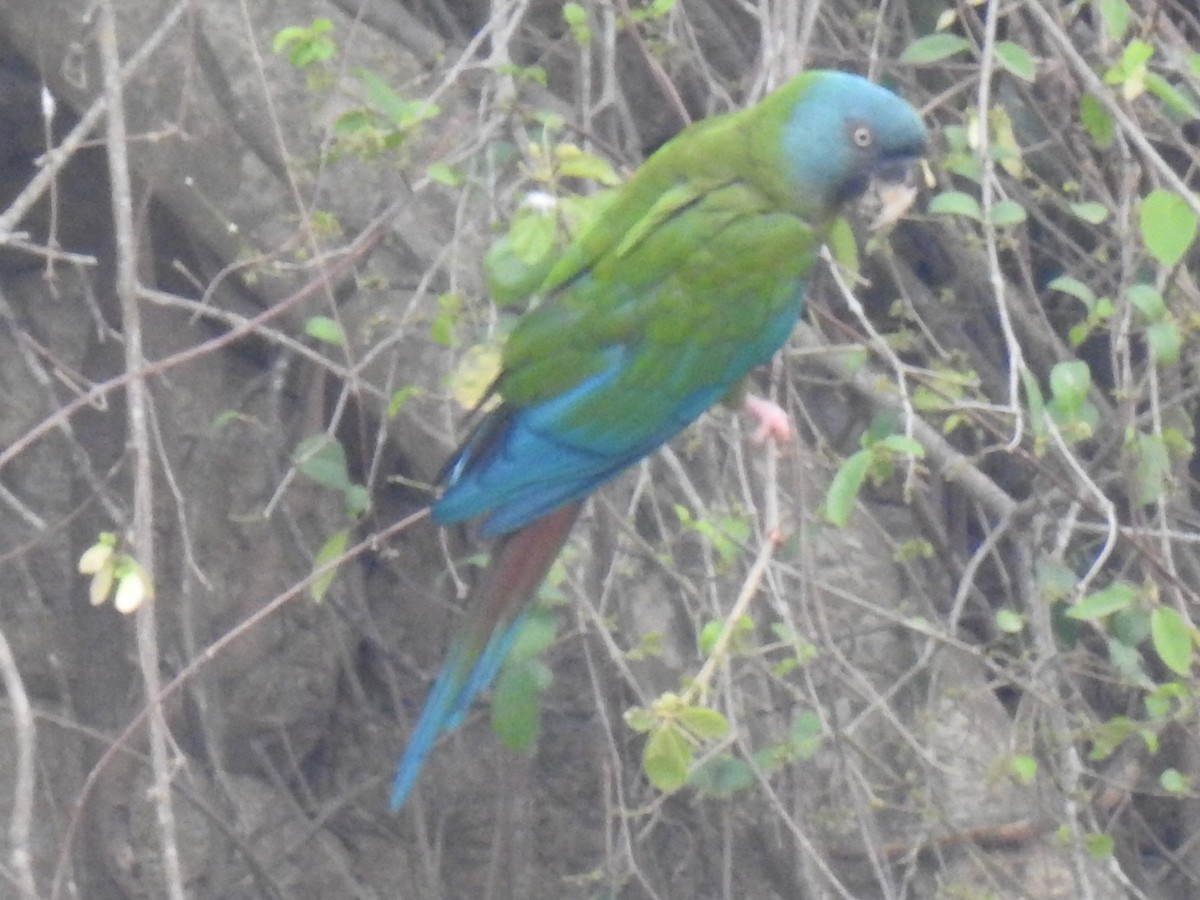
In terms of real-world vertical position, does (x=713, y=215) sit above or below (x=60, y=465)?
above

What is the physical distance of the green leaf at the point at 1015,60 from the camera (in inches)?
77.7

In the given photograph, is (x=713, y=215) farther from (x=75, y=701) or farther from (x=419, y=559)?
(x=75, y=701)

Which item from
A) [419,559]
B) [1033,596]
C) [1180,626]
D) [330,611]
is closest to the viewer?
[1180,626]

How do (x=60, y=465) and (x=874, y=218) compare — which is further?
(x=60, y=465)

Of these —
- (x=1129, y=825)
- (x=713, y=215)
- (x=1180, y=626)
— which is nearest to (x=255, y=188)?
(x=713, y=215)

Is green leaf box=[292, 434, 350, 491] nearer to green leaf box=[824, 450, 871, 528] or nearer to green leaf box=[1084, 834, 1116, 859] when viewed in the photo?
green leaf box=[824, 450, 871, 528]

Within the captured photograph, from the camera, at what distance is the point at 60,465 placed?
288 centimetres

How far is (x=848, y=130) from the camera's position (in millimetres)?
2092

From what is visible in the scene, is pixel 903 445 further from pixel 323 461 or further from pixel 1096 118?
pixel 323 461

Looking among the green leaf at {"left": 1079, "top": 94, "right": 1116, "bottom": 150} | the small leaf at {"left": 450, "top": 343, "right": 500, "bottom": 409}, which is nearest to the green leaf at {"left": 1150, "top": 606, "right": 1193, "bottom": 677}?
the green leaf at {"left": 1079, "top": 94, "right": 1116, "bottom": 150}

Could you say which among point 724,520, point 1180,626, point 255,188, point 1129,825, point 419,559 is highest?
point 255,188

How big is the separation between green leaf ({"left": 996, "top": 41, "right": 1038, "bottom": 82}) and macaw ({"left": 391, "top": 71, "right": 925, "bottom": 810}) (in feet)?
0.47

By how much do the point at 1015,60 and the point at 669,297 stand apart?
46 cm

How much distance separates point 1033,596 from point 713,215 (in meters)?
0.60
